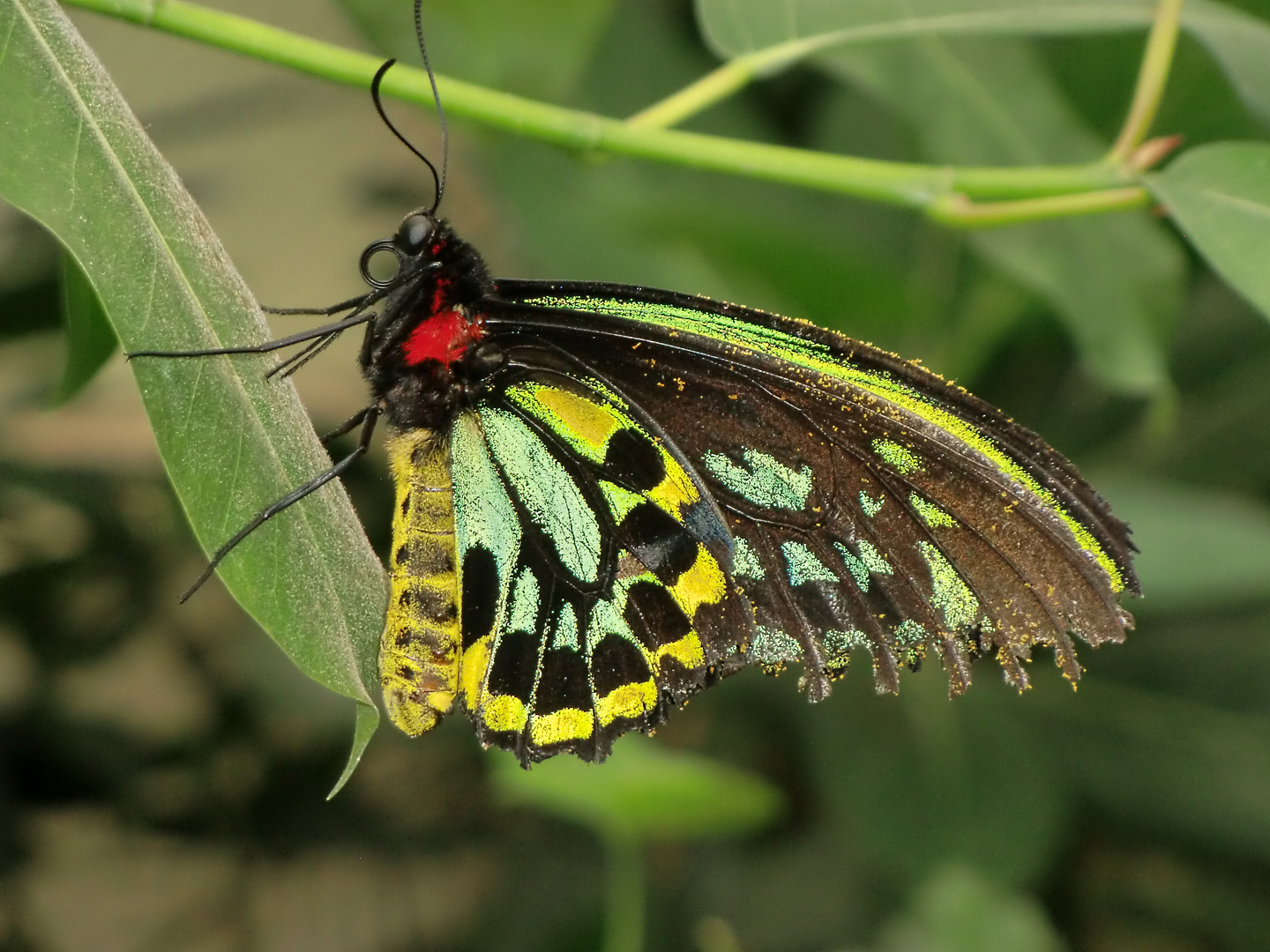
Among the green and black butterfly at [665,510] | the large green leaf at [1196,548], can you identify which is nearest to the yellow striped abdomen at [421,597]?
the green and black butterfly at [665,510]

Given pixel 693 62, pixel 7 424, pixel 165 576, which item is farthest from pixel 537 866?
pixel 693 62

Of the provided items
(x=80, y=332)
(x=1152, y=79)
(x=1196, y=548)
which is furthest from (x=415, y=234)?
(x=1196, y=548)

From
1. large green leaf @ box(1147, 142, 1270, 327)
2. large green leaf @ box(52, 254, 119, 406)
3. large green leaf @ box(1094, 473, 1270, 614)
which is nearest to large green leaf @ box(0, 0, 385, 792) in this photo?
large green leaf @ box(52, 254, 119, 406)

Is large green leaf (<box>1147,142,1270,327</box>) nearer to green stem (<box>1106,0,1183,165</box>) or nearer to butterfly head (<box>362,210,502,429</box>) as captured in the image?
green stem (<box>1106,0,1183,165</box>)

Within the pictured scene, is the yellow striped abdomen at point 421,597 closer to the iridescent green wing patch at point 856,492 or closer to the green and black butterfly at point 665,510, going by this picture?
the green and black butterfly at point 665,510

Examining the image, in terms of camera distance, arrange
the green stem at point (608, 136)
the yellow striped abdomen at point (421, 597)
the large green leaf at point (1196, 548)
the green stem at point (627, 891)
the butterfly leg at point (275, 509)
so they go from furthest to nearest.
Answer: the large green leaf at point (1196, 548), the green stem at point (627, 891), the yellow striped abdomen at point (421, 597), the green stem at point (608, 136), the butterfly leg at point (275, 509)

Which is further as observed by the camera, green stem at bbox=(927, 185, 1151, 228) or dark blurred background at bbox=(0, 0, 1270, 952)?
dark blurred background at bbox=(0, 0, 1270, 952)
